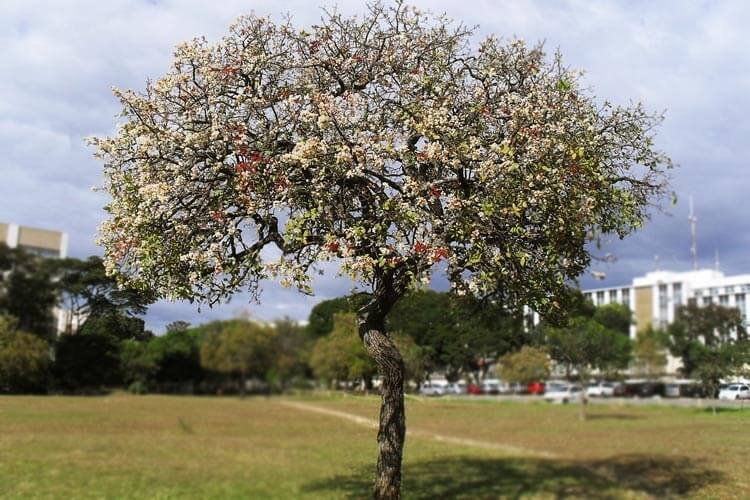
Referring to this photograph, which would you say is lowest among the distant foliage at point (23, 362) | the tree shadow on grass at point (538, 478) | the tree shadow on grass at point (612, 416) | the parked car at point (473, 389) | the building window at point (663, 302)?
the parked car at point (473, 389)

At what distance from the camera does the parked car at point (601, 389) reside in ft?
212

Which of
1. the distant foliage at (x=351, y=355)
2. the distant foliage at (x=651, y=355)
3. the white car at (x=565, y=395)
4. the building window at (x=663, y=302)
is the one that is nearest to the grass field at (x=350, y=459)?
the distant foliage at (x=351, y=355)

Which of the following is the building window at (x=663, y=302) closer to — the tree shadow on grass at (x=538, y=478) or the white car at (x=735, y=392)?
the tree shadow on grass at (x=538, y=478)

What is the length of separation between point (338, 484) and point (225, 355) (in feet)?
→ 186

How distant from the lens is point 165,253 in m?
8.77

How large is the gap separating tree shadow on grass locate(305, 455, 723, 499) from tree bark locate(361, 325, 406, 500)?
292cm

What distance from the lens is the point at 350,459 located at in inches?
598

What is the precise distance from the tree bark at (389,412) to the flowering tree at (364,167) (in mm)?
32

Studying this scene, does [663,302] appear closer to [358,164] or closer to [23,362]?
[23,362]

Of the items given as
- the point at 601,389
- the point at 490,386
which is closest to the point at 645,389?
the point at 601,389

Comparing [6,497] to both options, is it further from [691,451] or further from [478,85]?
[691,451]

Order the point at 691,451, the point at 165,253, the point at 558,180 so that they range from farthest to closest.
Result: the point at 691,451
the point at 165,253
the point at 558,180

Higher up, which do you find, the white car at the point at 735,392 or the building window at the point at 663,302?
the building window at the point at 663,302

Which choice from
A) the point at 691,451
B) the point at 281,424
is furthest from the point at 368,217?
the point at 281,424
